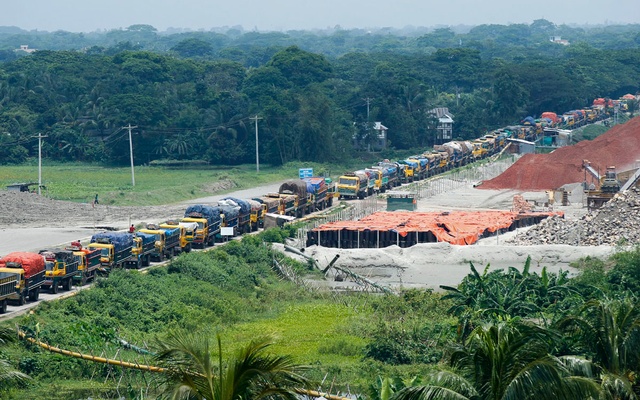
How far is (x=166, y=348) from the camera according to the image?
13.5m

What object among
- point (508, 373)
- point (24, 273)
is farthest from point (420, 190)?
point (508, 373)

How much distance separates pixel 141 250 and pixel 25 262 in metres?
7.98

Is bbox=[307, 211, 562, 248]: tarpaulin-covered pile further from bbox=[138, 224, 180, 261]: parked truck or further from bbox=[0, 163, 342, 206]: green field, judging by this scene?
bbox=[0, 163, 342, 206]: green field

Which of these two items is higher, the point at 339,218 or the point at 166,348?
the point at 166,348

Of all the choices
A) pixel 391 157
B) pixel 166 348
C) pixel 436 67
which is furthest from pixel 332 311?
pixel 436 67

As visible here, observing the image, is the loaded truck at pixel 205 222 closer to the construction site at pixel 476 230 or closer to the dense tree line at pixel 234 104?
the construction site at pixel 476 230

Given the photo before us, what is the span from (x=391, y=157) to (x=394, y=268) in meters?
47.4

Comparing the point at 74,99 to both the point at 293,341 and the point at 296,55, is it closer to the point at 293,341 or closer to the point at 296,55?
the point at 296,55

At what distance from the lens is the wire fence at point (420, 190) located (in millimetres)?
61500

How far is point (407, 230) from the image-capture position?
54969 mm

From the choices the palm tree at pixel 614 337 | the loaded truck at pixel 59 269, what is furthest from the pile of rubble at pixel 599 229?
the palm tree at pixel 614 337

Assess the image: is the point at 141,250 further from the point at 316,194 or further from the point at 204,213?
the point at 316,194

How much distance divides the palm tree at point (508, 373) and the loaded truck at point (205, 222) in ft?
116

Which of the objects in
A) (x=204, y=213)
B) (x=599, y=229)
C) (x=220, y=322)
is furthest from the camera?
(x=599, y=229)
